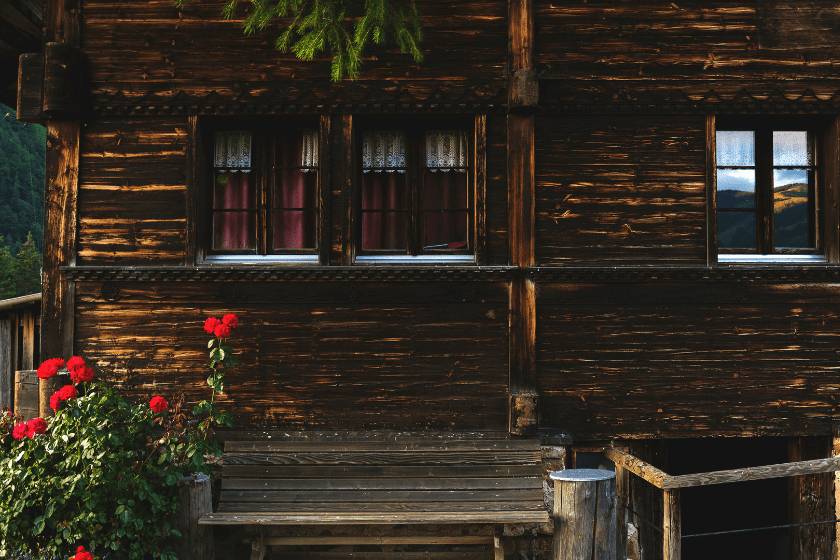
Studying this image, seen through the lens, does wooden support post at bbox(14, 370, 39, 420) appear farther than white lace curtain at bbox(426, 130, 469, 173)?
No

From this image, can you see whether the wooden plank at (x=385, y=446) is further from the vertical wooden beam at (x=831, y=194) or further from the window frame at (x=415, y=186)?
the vertical wooden beam at (x=831, y=194)

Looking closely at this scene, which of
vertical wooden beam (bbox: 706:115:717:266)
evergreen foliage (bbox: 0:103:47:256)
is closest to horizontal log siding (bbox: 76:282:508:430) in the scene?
vertical wooden beam (bbox: 706:115:717:266)

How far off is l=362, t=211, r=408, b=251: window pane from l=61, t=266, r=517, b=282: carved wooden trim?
18.1 inches

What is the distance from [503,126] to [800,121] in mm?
3002

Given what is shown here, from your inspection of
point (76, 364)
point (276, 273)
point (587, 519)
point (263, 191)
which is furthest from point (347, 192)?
point (587, 519)

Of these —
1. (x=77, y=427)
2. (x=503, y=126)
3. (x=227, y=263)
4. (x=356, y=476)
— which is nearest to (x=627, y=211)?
(x=503, y=126)

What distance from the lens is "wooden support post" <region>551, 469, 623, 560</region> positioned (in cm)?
401

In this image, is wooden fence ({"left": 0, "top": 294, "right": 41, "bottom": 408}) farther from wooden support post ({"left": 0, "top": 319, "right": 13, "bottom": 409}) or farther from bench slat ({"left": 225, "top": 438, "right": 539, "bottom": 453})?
bench slat ({"left": 225, "top": 438, "right": 539, "bottom": 453})

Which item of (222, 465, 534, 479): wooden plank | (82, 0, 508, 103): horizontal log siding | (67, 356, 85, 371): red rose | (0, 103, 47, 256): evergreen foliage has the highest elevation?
(0, 103, 47, 256): evergreen foliage

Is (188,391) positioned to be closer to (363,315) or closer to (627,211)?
(363,315)

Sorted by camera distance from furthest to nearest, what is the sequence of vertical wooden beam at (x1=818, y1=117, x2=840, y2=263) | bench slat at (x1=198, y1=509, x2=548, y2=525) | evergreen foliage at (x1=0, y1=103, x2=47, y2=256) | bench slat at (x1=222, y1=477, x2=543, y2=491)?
evergreen foliage at (x1=0, y1=103, x2=47, y2=256), vertical wooden beam at (x1=818, y1=117, x2=840, y2=263), bench slat at (x1=222, y1=477, x2=543, y2=491), bench slat at (x1=198, y1=509, x2=548, y2=525)

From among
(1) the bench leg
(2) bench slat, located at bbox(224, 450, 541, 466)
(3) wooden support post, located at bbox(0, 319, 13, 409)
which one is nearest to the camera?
(1) the bench leg

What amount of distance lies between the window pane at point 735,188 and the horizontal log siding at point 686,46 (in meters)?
0.78

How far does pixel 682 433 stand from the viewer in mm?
5391
